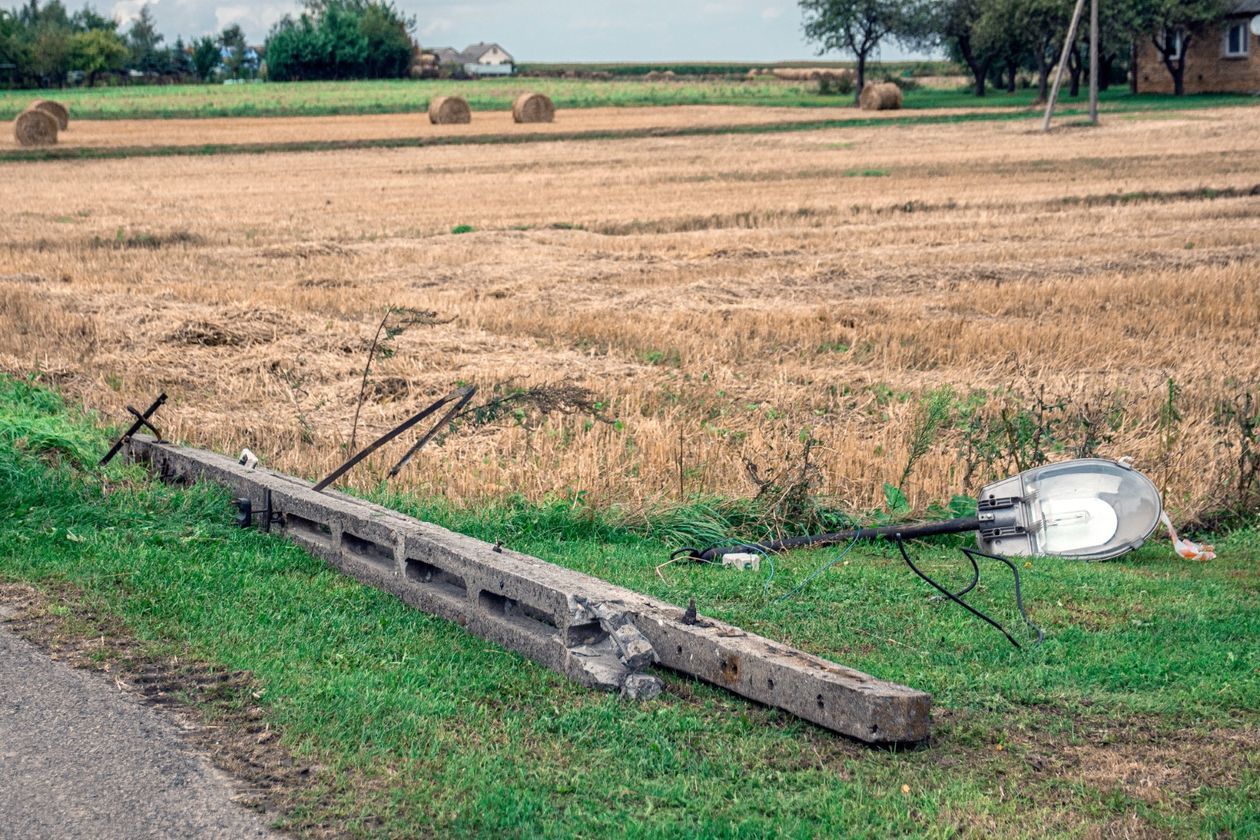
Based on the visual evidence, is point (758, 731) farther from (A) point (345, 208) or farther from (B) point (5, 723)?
(A) point (345, 208)

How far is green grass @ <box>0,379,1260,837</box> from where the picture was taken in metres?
3.99

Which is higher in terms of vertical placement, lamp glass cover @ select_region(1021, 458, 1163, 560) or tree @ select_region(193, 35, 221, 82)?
tree @ select_region(193, 35, 221, 82)

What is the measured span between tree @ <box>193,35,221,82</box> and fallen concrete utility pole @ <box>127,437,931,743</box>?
127493 mm

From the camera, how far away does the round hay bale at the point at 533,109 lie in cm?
5794

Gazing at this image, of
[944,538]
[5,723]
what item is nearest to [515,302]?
[944,538]

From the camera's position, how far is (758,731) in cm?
456

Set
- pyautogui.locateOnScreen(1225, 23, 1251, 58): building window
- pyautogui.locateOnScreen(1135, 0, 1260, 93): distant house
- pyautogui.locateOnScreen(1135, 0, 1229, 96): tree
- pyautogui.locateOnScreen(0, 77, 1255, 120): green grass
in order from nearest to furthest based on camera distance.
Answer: pyautogui.locateOnScreen(1135, 0, 1229, 96): tree < pyautogui.locateOnScreen(1135, 0, 1260, 93): distant house < pyautogui.locateOnScreen(1225, 23, 1251, 58): building window < pyautogui.locateOnScreen(0, 77, 1255, 120): green grass

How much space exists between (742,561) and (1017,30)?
226 ft

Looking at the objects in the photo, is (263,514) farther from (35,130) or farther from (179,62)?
(179,62)

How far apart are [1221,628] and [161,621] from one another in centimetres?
446

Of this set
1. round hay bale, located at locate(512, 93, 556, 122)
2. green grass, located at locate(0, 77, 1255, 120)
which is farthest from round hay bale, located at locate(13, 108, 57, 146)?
round hay bale, located at locate(512, 93, 556, 122)

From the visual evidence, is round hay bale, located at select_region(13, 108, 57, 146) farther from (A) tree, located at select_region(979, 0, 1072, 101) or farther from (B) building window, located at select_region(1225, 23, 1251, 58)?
(B) building window, located at select_region(1225, 23, 1251, 58)

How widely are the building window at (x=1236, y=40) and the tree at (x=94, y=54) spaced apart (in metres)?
93.0

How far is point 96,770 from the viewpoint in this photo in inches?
169
